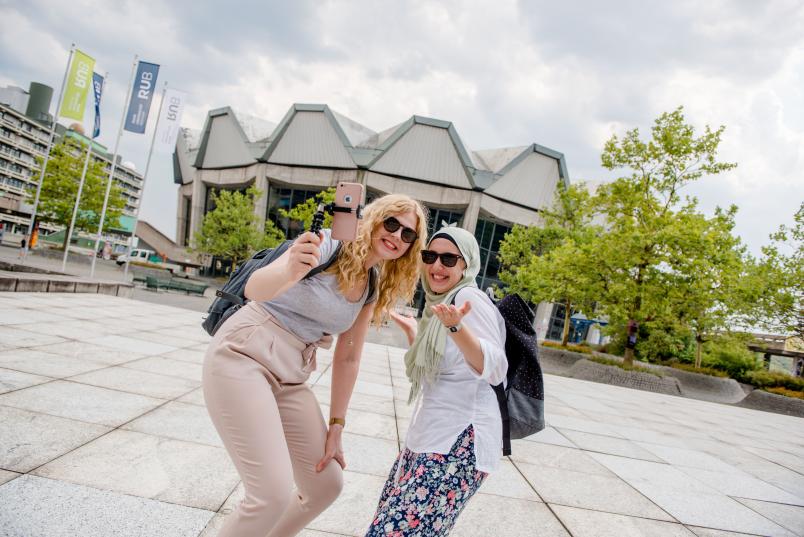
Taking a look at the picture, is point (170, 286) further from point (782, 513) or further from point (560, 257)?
point (782, 513)

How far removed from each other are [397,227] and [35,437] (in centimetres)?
294

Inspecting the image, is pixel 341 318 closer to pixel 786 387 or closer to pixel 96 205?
pixel 786 387

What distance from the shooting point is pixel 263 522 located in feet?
5.07

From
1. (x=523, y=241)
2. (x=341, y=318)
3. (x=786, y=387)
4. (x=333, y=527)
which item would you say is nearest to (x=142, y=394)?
(x=333, y=527)

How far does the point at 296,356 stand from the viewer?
1.81 meters

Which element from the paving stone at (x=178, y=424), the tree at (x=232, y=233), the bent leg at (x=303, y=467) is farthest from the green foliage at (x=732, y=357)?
the tree at (x=232, y=233)

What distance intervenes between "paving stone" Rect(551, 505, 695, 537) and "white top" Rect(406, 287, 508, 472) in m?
1.90

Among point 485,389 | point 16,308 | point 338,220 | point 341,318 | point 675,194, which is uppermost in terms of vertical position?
point 675,194

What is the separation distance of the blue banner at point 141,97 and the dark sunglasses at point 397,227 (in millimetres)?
19275

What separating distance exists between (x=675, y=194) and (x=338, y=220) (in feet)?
65.1

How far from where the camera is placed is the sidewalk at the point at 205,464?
2.46m

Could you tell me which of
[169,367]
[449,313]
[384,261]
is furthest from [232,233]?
[449,313]

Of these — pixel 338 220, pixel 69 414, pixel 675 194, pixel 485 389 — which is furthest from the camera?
pixel 675 194

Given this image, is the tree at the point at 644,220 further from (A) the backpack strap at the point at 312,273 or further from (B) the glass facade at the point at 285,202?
(B) the glass facade at the point at 285,202
